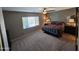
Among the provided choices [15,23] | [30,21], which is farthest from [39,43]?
[15,23]

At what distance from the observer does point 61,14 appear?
5.15 feet

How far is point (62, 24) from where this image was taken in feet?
5.25

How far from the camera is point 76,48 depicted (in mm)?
1610

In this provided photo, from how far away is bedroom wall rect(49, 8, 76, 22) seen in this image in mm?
1535

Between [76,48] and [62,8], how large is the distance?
2.25ft

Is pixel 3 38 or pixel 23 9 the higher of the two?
pixel 23 9

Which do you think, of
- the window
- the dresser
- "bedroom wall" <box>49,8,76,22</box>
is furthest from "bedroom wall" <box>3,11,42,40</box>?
the dresser

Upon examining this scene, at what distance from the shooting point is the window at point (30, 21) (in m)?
1.62

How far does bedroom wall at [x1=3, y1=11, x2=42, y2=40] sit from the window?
0.05 metres
